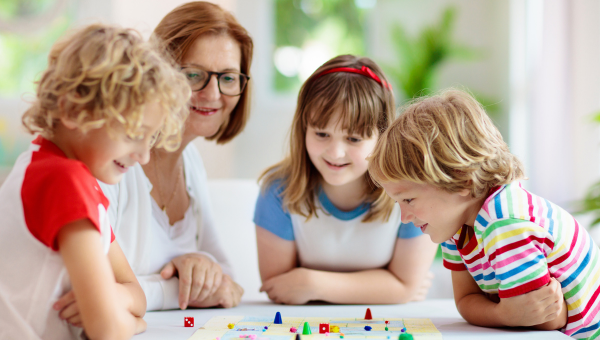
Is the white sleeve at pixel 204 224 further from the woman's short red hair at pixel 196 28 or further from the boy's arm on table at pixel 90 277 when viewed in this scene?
the boy's arm on table at pixel 90 277

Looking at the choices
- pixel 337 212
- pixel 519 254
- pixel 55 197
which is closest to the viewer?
pixel 55 197

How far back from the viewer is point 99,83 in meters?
0.85

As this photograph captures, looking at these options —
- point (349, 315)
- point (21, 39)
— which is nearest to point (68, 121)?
point (349, 315)

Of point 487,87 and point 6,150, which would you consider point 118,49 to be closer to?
point 6,150

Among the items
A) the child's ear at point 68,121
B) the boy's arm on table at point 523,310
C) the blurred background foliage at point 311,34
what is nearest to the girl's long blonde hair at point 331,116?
the boy's arm on table at point 523,310

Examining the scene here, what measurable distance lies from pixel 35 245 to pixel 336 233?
0.96 metres

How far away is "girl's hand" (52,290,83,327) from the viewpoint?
2.79 feet

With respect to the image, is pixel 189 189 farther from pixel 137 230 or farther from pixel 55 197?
pixel 55 197

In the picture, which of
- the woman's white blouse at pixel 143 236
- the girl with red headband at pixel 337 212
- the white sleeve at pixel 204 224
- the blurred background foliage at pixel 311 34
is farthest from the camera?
the blurred background foliage at pixel 311 34

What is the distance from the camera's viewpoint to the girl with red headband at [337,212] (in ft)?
4.80

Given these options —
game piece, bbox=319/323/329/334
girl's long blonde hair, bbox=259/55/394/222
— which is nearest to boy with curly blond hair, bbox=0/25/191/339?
game piece, bbox=319/323/329/334

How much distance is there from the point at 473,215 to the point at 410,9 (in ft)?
11.9

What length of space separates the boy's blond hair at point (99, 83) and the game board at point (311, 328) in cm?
45

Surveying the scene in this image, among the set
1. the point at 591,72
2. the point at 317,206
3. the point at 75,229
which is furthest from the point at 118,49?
the point at 591,72
